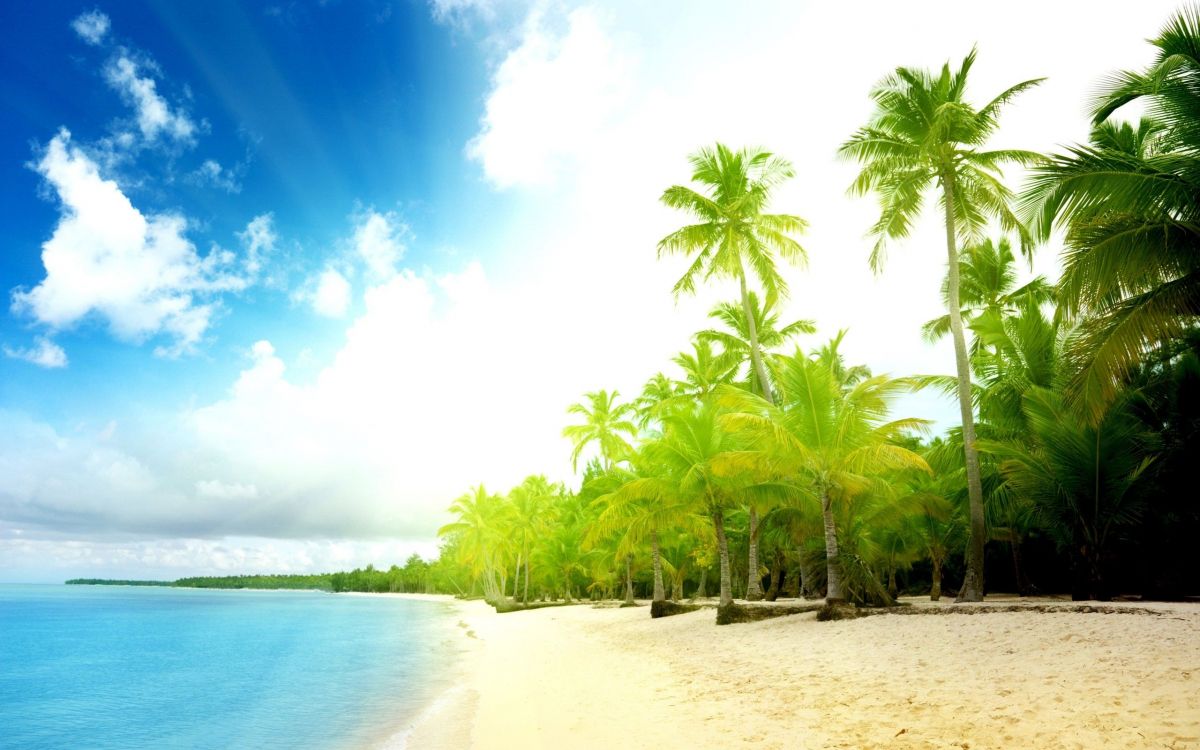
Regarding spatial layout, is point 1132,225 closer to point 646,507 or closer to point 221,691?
point 646,507

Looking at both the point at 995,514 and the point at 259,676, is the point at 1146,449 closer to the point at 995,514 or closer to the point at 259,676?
the point at 995,514

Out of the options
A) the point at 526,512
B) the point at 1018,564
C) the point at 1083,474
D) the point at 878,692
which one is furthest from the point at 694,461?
the point at 526,512

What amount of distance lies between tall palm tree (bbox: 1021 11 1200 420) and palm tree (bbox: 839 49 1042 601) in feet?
17.5

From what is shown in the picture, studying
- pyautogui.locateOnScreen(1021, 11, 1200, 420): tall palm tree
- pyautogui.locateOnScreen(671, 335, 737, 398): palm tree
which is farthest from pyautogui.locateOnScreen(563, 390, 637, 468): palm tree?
pyautogui.locateOnScreen(1021, 11, 1200, 420): tall palm tree

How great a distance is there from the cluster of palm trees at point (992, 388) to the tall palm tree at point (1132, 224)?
0.10 ft

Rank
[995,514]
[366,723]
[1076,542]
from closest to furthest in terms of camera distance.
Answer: [366,723], [1076,542], [995,514]

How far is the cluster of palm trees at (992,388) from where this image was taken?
905 cm

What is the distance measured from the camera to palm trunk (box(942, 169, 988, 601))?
14.3 m

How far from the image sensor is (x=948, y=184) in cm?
1591

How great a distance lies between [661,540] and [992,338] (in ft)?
50.6

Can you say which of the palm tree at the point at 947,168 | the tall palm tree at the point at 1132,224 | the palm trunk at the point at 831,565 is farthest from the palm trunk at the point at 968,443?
the tall palm tree at the point at 1132,224

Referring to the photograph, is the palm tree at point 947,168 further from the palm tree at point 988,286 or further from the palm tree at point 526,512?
the palm tree at point 526,512

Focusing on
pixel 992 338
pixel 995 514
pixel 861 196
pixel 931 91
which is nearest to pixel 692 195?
pixel 861 196

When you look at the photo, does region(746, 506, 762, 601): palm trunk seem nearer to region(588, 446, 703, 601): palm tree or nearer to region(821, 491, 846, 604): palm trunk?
region(588, 446, 703, 601): palm tree
